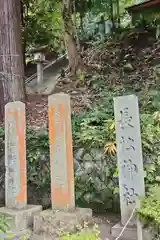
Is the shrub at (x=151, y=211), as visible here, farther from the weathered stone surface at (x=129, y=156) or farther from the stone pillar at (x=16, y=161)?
the stone pillar at (x=16, y=161)

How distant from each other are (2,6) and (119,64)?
536cm

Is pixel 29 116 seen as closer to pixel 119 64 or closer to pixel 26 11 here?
pixel 119 64

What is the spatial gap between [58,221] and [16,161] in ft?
3.78

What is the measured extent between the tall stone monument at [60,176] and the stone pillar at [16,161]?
1.62 feet

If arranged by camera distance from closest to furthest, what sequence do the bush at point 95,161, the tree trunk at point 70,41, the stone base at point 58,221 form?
the stone base at point 58,221 → the bush at point 95,161 → the tree trunk at point 70,41

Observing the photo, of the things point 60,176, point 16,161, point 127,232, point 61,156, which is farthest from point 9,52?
point 127,232

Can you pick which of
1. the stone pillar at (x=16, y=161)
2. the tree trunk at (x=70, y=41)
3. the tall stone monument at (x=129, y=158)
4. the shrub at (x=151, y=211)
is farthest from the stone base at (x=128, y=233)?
the tree trunk at (x=70, y=41)

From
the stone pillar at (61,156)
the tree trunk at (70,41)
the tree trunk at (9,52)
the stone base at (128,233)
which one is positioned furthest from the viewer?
the tree trunk at (70,41)

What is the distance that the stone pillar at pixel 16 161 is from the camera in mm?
5543

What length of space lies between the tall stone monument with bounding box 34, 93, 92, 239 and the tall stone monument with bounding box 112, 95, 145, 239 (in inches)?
28.1

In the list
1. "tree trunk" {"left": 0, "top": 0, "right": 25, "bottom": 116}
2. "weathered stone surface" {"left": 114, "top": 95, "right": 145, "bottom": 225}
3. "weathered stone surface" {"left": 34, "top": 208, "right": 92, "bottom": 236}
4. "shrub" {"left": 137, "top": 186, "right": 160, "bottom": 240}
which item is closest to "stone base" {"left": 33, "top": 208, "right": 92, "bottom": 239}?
"weathered stone surface" {"left": 34, "top": 208, "right": 92, "bottom": 236}

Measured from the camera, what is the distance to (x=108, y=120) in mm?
6512

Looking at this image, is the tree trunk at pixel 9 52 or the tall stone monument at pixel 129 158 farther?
the tree trunk at pixel 9 52

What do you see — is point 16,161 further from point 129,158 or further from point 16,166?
point 129,158
